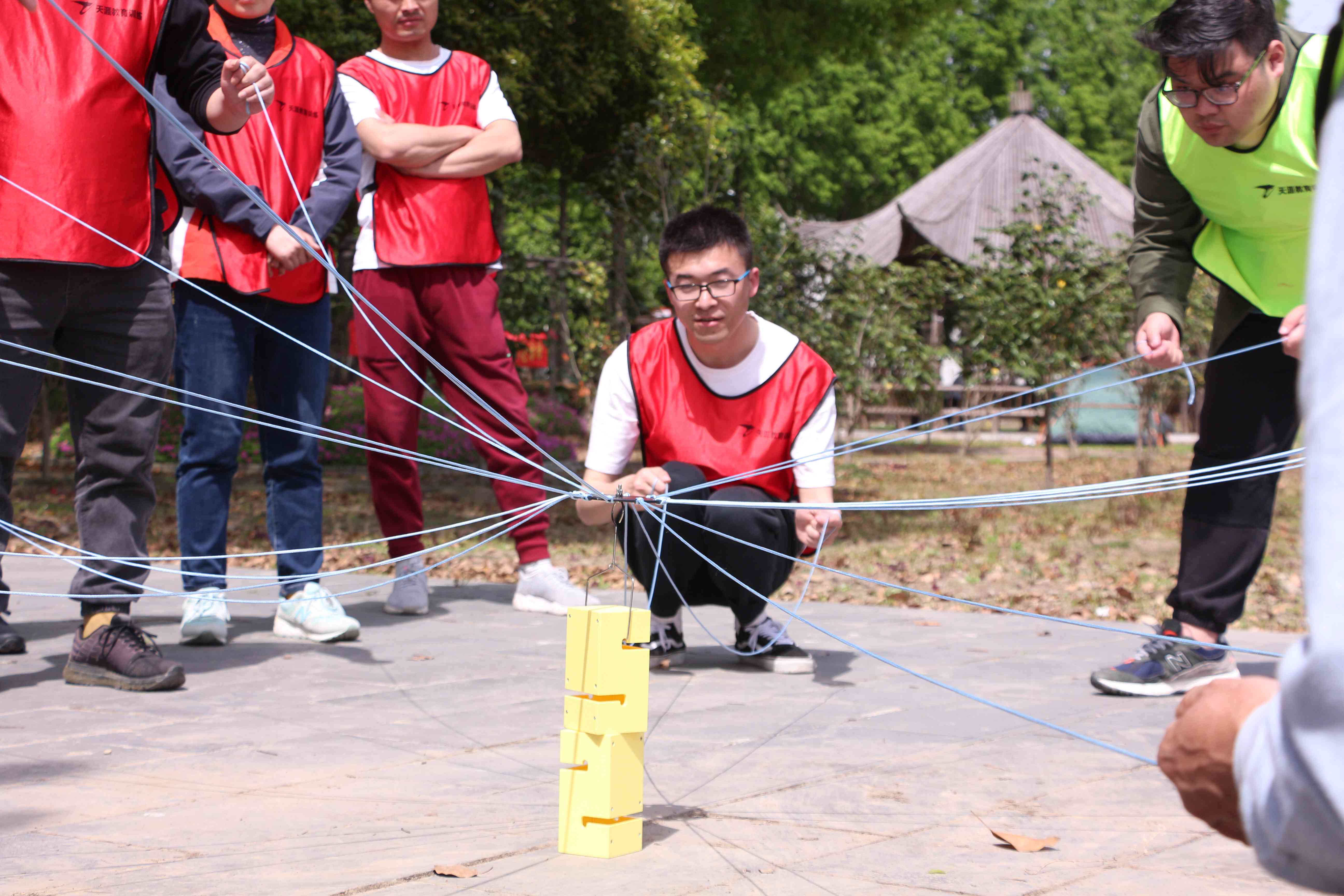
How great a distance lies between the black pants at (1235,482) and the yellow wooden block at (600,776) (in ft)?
6.28

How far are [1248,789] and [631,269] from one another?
11.4 metres

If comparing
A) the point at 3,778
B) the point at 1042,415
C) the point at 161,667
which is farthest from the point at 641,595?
the point at 1042,415

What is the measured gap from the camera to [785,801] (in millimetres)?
2244

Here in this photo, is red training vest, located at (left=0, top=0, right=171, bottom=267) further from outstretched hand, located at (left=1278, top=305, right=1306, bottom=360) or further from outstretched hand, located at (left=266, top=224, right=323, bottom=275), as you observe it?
outstretched hand, located at (left=1278, top=305, right=1306, bottom=360)

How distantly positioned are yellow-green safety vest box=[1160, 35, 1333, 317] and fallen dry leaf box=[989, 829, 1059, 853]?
1.69 m

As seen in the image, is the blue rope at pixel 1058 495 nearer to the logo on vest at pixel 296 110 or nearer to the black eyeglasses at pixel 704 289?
the black eyeglasses at pixel 704 289

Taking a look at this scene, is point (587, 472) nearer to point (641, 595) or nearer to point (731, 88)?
point (641, 595)

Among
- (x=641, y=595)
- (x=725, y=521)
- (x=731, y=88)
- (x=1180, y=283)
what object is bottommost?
(x=641, y=595)

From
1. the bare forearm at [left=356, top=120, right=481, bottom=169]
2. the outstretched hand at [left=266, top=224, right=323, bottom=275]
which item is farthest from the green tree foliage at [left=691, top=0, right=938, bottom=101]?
the outstretched hand at [left=266, top=224, right=323, bottom=275]

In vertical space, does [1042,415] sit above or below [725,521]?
above

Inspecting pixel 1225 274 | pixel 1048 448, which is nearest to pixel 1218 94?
pixel 1225 274

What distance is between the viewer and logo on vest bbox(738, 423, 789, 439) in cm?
339

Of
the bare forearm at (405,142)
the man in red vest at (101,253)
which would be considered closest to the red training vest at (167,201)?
the man in red vest at (101,253)

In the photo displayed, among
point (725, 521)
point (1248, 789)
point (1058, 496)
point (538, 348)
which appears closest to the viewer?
point (1248, 789)
